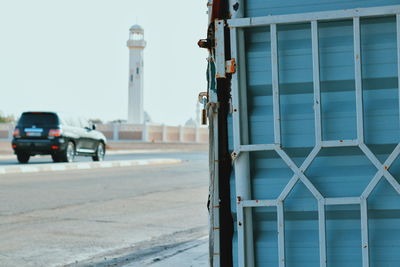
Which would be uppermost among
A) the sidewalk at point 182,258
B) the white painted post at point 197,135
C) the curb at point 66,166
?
the white painted post at point 197,135

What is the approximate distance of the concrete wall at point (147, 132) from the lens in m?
68.8

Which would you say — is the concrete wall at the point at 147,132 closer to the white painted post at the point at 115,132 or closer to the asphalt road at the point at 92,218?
the white painted post at the point at 115,132

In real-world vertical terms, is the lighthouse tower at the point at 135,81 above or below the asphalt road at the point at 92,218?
above

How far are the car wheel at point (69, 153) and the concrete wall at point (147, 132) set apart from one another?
139 feet

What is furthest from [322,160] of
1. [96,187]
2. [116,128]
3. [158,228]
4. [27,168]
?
[116,128]

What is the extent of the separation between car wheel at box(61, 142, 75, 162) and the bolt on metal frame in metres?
19.6

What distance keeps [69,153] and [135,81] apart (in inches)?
2577

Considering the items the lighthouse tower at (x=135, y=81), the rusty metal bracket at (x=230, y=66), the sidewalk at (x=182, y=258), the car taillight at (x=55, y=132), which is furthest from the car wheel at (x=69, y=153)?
the lighthouse tower at (x=135, y=81)

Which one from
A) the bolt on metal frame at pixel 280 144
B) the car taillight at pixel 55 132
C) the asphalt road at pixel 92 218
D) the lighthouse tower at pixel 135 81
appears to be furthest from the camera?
the lighthouse tower at pixel 135 81

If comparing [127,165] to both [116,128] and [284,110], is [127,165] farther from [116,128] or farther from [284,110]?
[116,128]

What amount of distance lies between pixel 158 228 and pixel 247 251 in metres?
5.38

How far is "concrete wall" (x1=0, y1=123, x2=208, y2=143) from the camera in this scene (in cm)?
6881

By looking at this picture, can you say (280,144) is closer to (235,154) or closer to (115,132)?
(235,154)

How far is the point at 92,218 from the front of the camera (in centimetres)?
981
